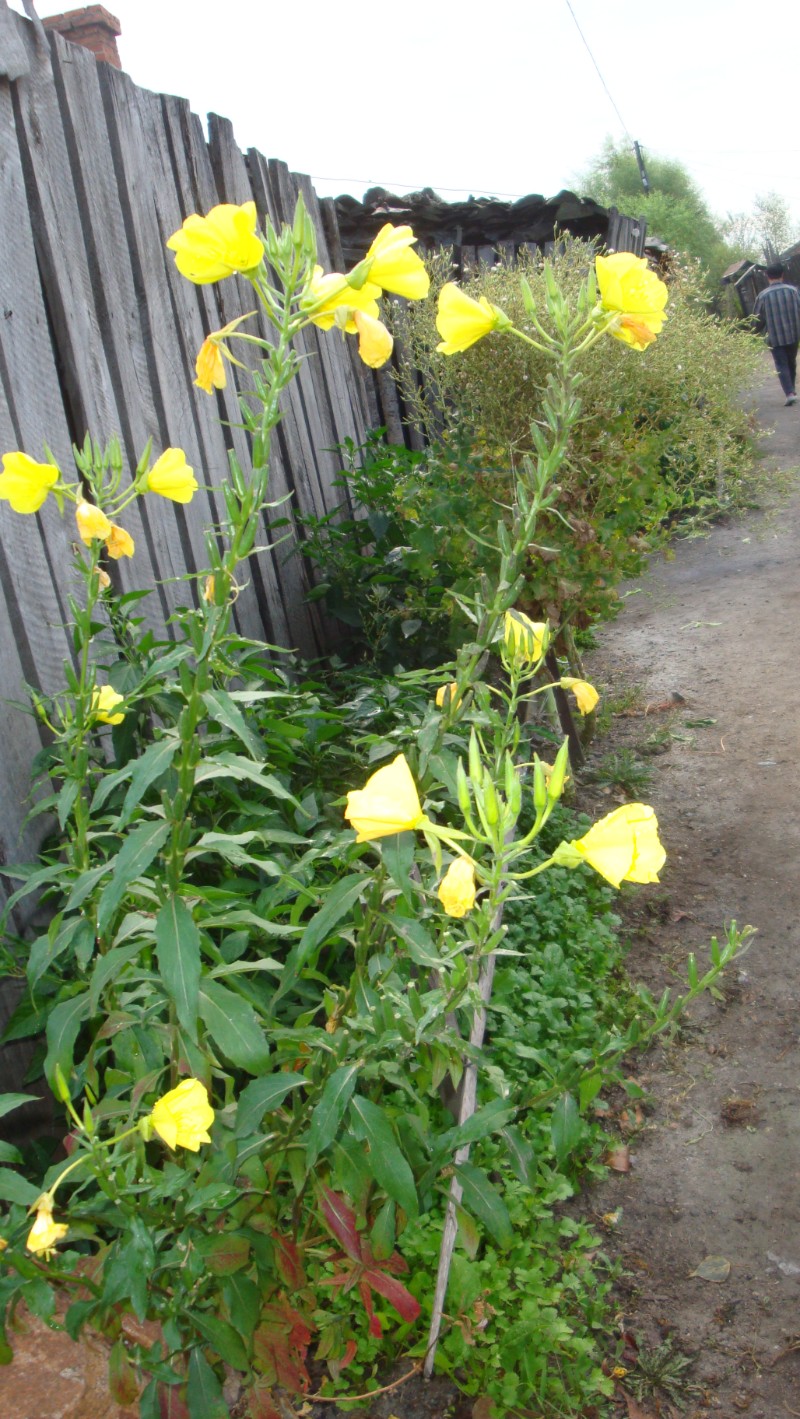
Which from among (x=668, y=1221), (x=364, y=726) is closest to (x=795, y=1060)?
(x=668, y=1221)

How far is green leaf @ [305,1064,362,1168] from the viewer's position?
4.79 ft

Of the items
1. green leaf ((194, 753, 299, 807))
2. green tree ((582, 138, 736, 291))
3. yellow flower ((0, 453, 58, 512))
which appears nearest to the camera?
green leaf ((194, 753, 299, 807))

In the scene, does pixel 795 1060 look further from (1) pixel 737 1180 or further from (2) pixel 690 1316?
(2) pixel 690 1316

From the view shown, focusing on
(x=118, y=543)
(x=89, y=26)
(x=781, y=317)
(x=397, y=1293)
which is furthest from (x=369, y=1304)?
(x=89, y=26)

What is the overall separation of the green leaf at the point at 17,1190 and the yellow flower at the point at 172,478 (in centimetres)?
96

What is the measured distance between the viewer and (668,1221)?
2.36 metres

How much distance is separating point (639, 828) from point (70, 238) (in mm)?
2373

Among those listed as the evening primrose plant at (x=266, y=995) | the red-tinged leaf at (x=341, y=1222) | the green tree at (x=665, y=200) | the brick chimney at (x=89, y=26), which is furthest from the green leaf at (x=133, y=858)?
the green tree at (x=665, y=200)

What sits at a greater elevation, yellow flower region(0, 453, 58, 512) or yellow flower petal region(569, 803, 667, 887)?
yellow flower region(0, 453, 58, 512)

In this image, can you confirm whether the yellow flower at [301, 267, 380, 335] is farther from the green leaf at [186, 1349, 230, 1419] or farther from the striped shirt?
the striped shirt

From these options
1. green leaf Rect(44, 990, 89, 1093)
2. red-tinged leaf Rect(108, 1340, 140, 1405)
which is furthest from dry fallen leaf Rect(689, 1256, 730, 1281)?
green leaf Rect(44, 990, 89, 1093)

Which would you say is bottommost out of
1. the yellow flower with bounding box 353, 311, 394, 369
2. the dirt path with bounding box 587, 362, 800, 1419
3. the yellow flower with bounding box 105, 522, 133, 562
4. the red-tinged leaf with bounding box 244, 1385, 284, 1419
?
the dirt path with bounding box 587, 362, 800, 1419

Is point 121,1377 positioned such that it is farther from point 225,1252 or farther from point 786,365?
point 786,365

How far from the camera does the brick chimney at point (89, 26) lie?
37.2 feet
